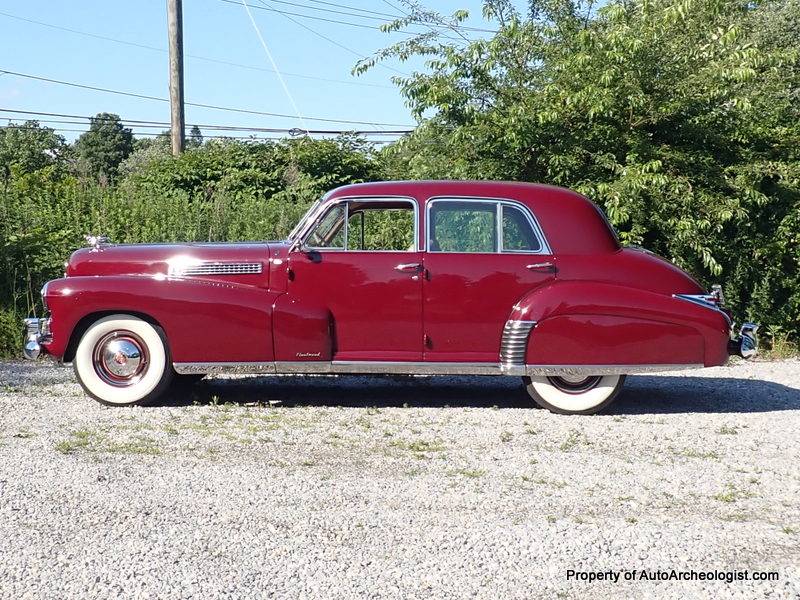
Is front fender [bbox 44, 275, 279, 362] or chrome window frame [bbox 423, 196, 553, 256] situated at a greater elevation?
chrome window frame [bbox 423, 196, 553, 256]

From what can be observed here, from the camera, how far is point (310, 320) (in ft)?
24.2

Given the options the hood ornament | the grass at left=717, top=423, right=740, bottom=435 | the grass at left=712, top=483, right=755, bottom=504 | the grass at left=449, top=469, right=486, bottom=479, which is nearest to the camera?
the grass at left=712, top=483, right=755, bottom=504

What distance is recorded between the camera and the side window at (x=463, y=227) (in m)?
→ 7.55

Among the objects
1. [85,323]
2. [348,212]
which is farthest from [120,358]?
[348,212]

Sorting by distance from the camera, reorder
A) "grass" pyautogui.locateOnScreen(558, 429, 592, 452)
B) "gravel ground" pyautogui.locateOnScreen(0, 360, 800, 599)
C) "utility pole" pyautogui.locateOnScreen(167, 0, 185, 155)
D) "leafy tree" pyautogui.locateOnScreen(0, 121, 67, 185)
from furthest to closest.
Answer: "leafy tree" pyautogui.locateOnScreen(0, 121, 67, 185) < "utility pole" pyautogui.locateOnScreen(167, 0, 185, 155) < "grass" pyautogui.locateOnScreen(558, 429, 592, 452) < "gravel ground" pyautogui.locateOnScreen(0, 360, 800, 599)

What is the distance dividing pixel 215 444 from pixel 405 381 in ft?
10.7

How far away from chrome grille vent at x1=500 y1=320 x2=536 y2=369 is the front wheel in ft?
1.16

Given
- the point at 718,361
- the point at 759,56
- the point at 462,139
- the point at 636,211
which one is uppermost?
the point at 759,56

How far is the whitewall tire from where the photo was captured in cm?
757

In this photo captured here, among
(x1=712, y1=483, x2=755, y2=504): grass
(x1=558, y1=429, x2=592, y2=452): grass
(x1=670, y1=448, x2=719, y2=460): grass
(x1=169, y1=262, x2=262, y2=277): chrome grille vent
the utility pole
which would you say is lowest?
(x1=712, y1=483, x2=755, y2=504): grass

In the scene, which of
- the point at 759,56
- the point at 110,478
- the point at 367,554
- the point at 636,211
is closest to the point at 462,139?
the point at 636,211

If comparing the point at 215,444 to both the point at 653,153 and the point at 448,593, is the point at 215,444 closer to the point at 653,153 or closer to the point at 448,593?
the point at 448,593

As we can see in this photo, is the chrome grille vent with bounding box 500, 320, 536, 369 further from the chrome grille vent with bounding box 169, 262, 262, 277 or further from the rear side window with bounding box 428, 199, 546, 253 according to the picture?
the chrome grille vent with bounding box 169, 262, 262, 277

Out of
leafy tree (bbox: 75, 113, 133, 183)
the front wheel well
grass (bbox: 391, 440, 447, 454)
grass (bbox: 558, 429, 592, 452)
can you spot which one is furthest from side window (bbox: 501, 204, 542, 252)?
leafy tree (bbox: 75, 113, 133, 183)
